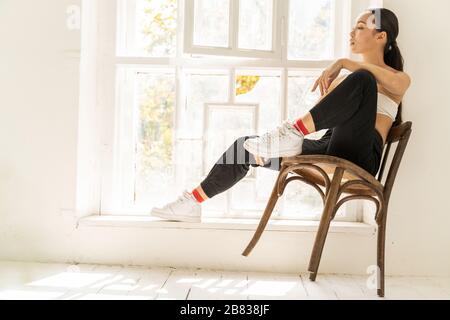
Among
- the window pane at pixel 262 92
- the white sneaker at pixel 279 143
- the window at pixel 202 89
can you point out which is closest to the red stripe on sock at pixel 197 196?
the window at pixel 202 89

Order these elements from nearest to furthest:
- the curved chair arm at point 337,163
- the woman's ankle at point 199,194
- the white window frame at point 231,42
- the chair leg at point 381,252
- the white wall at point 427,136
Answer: the curved chair arm at point 337,163
the chair leg at point 381,252
the woman's ankle at point 199,194
the white wall at point 427,136
the white window frame at point 231,42

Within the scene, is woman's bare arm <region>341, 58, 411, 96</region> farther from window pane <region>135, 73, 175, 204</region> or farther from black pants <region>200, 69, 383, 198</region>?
window pane <region>135, 73, 175, 204</region>

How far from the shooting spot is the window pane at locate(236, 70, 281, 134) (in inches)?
108

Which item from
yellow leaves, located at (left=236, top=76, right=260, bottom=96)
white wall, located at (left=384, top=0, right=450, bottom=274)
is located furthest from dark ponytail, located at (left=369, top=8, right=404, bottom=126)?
yellow leaves, located at (left=236, top=76, right=260, bottom=96)

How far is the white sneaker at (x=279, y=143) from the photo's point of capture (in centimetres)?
200

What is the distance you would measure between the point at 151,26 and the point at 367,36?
4.19ft

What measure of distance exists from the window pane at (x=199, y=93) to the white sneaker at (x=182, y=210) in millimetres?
508

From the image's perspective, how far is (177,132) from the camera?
2691 mm

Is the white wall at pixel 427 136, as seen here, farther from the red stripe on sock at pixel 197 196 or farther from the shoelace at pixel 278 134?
the red stripe on sock at pixel 197 196

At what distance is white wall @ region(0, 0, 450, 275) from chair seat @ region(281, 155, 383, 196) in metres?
0.39

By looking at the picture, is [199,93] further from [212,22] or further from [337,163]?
[337,163]

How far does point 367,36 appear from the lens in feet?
7.57

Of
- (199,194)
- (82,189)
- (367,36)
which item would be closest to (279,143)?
(199,194)

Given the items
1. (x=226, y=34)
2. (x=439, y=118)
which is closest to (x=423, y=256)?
(x=439, y=118)
